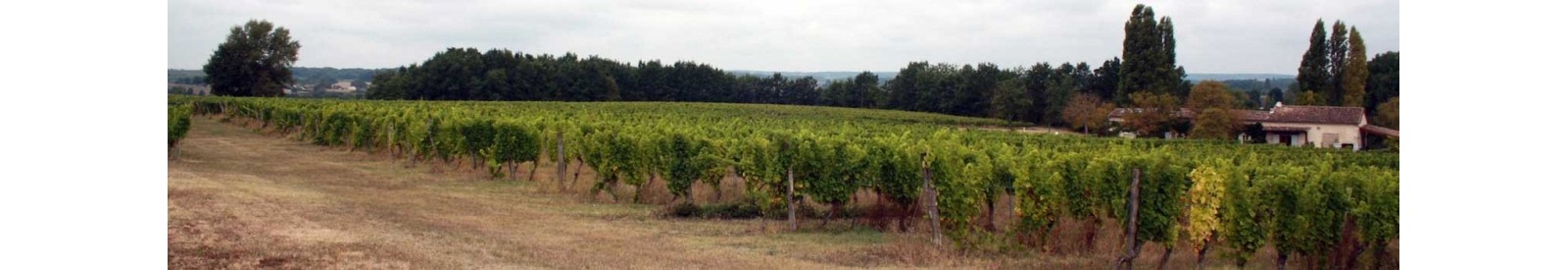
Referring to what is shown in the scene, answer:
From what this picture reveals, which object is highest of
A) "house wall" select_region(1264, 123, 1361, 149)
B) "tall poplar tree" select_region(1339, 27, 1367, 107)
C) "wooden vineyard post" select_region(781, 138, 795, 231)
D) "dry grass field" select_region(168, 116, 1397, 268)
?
"tall poplar tree" select_region(1339, 27, 1367, 107)

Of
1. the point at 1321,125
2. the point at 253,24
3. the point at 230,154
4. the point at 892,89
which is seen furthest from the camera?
the point at 892,89

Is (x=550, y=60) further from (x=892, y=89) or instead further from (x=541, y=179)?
(x=541, y=179)

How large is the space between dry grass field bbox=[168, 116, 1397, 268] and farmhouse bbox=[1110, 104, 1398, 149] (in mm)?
19781

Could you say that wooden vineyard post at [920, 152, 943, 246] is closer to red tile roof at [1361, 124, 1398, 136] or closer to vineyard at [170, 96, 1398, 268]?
vineyard at [170, 96, 1398, 268]

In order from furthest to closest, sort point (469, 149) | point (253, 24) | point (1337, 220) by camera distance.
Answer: point (253, 24) → point (469, 149) → point (1337, 220)

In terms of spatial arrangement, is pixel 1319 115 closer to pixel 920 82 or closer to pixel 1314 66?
pixel 1314 66

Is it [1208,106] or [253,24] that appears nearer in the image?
[1208,106]

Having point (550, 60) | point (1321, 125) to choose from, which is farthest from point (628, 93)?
point (1321, 125)

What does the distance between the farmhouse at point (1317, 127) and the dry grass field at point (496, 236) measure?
779 inches

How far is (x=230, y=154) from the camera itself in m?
26.5

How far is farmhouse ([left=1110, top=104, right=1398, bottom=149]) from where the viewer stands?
102ft

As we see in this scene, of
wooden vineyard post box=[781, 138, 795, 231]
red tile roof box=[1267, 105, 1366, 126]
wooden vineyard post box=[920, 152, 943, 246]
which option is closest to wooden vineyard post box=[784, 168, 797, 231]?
wooden vineyard post box=[781, 138, 795, 231]

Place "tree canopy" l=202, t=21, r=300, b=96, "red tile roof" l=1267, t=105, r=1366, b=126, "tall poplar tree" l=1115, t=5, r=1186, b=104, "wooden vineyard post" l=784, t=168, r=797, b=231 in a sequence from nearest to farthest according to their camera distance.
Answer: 1. "wooden vineyard post" l=784, t=168, r=797, b=231
2. "red tile roof" l=1267, t=105, r=1366, b=126
3. "tree canopy" l=202, t=21, r=300, b=96
4. "tall poplar tree" l=1115, t=5, r=1186, b=104

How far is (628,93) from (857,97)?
18.0 metres
